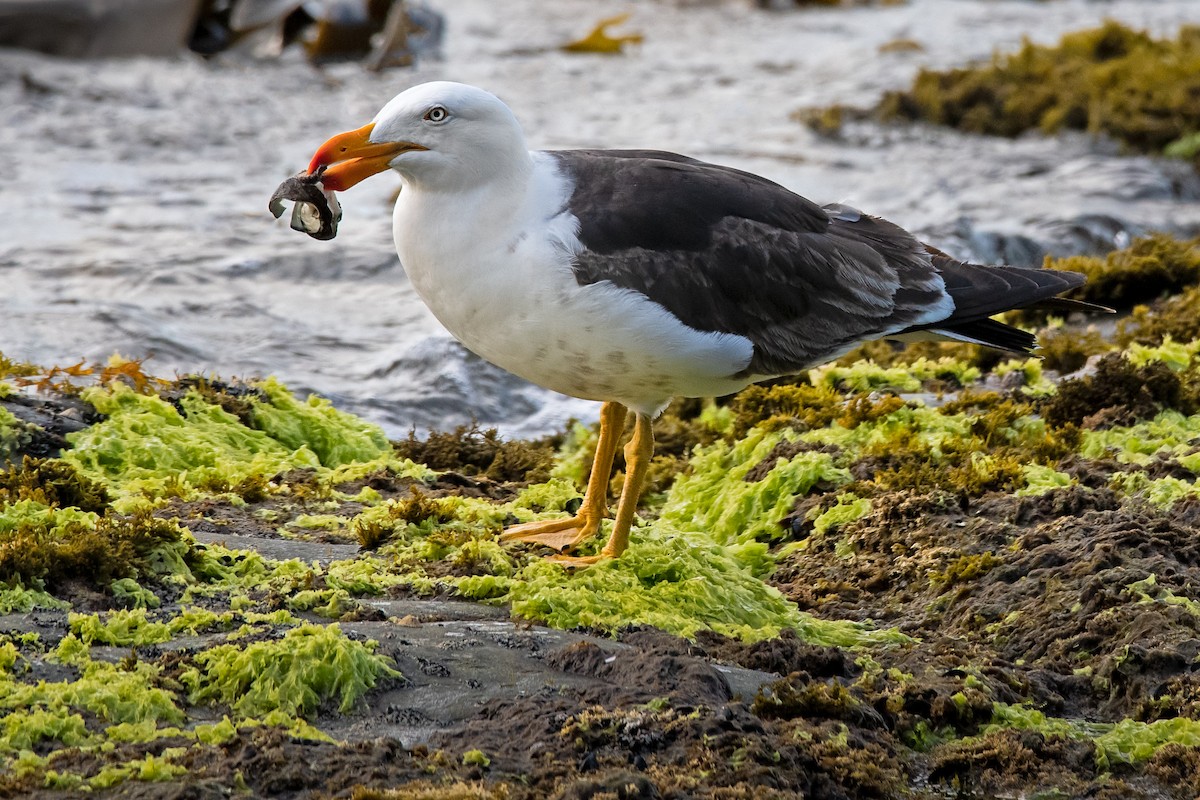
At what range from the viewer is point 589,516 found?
5422 millimetres

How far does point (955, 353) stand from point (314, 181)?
4.05 metres

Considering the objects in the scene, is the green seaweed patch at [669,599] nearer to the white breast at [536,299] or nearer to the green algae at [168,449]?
the white breast at [536,299]

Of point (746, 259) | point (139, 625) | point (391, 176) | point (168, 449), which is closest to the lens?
point (139, 625)

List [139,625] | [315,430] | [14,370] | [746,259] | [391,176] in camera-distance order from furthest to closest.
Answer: [391,176] < [315,430] < [14,370] < [746,259] < [139,625]

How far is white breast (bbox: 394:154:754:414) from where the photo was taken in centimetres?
469

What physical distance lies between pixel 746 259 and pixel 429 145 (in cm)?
122

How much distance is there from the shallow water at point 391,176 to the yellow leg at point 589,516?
2502 millimetres

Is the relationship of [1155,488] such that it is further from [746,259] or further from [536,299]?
[536,299]

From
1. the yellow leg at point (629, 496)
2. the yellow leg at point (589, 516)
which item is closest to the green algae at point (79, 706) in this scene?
the yellow leg at point (629, 496)

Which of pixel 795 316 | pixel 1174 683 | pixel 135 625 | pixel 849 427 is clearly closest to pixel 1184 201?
pixel 849 427

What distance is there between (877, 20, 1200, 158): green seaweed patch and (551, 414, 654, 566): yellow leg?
9566 mm

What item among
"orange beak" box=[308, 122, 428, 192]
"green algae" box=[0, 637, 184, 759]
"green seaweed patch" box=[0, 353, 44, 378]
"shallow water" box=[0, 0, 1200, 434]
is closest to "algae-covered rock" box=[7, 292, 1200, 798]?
"green algae" box=[0, 637, 184, 759]

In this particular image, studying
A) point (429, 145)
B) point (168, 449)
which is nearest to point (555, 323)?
point (429, 145)

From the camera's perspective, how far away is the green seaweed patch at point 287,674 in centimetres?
365
